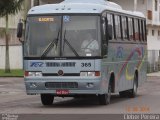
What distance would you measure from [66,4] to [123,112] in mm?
4431

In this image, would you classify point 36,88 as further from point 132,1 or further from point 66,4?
point 132,1

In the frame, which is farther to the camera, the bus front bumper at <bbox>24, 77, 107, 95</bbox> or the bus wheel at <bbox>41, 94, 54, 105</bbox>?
the bus wheel at <bbox>41, 94, 54, 105</bbox>

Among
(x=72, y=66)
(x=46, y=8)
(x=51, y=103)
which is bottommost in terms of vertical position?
(x=51, y=103)

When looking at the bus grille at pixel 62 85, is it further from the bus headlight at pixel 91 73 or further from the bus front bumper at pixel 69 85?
the bus headlight at pixel 91 73

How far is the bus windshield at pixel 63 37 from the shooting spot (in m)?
18.7

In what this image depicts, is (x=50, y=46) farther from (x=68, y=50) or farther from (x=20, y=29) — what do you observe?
(x=20, y=29)

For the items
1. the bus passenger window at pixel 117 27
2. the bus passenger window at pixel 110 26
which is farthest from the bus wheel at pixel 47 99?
the bus passenger window at pixel 117 27

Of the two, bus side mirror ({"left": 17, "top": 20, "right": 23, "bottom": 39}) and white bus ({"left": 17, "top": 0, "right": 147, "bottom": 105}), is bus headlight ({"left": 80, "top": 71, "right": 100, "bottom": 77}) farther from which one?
bus side mirror ({"left": 17, "top": 20, "right": 23, "bottom": 39})

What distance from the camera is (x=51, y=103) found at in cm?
2066

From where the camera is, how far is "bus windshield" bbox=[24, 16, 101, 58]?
18.7 meters

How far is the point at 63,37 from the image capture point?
18.9 m

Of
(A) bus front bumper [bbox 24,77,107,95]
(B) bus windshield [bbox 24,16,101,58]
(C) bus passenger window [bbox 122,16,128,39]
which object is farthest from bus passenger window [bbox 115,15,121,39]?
(A) bus front bumper [bbox 24,77,107,95]

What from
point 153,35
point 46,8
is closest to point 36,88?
point 46,8

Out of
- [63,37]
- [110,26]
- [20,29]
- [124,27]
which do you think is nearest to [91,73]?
[63,37]
